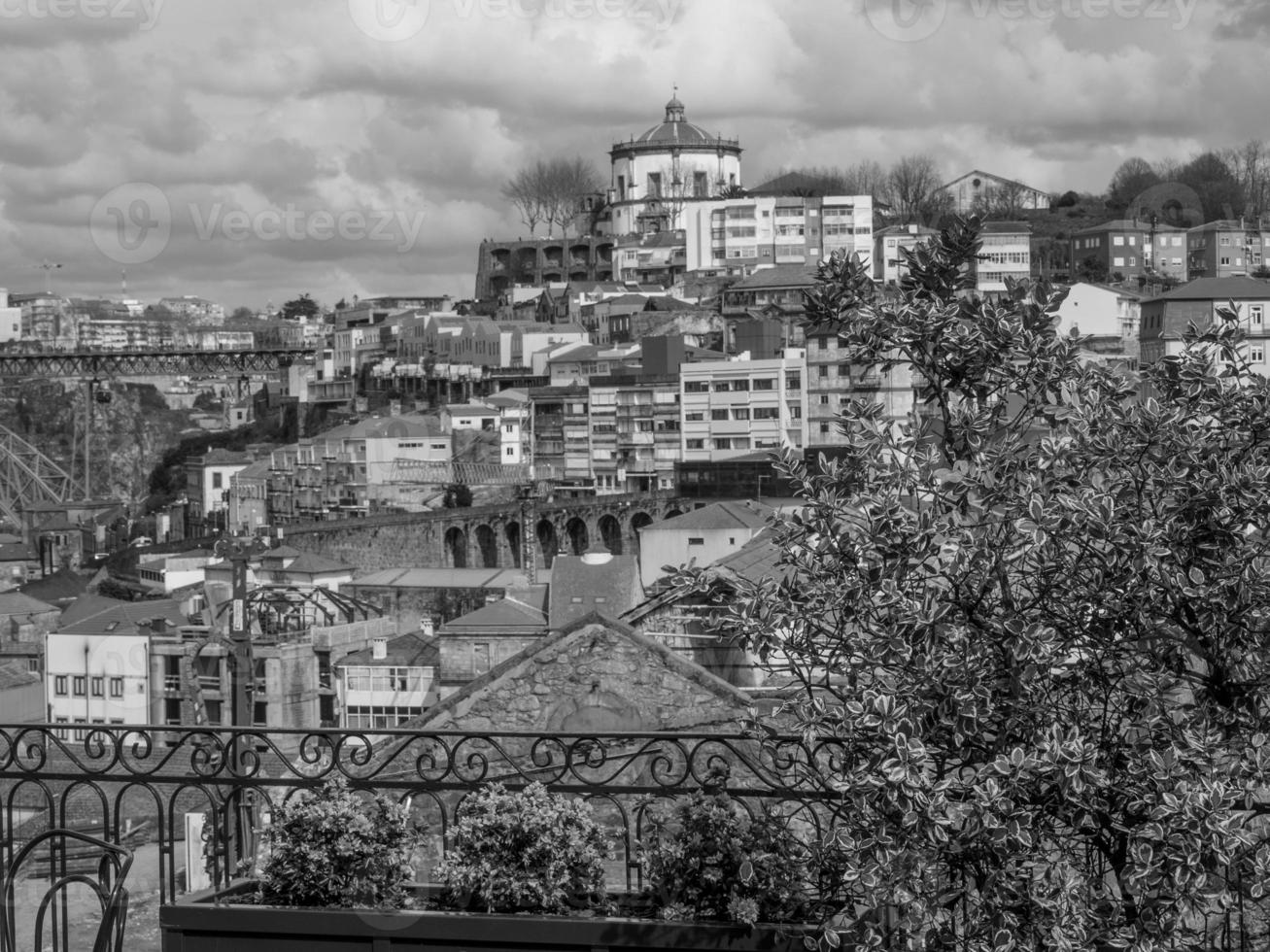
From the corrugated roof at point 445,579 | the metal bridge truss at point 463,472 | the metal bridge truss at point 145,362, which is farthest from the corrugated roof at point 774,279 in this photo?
the metal bridge truss at point 145,362

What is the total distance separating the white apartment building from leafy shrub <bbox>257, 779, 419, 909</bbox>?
48557 millimetres

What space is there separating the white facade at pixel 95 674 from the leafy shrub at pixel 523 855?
92.4 ft

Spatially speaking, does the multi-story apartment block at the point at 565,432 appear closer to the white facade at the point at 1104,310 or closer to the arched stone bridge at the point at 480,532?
the arched stone bridge at the point at 480,532

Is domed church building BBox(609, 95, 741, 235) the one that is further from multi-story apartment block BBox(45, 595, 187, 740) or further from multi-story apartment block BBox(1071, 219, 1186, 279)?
multi-story apartment block BBox(45, 595, 187, 740)

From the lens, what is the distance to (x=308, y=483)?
70125 mm

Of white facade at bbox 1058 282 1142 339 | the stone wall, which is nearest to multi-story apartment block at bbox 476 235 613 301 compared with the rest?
white facade at bbox 1058 282 1142 339

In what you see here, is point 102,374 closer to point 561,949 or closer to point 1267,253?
point 1267,253

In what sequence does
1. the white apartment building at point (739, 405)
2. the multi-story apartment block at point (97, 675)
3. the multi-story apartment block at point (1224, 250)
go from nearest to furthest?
the multi-story apartment block at point (97, 675), the white apartment building at point (739, 405), the multi-story apartment block at point (1224, 250)

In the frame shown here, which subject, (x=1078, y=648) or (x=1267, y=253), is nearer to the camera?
(x=1078, y=648)

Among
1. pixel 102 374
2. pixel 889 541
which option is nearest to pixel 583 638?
pixel 889 541

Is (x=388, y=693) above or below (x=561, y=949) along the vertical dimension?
below

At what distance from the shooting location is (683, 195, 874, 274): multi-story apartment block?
85125 mm

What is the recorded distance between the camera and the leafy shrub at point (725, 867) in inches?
186

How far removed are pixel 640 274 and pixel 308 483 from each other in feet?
104
